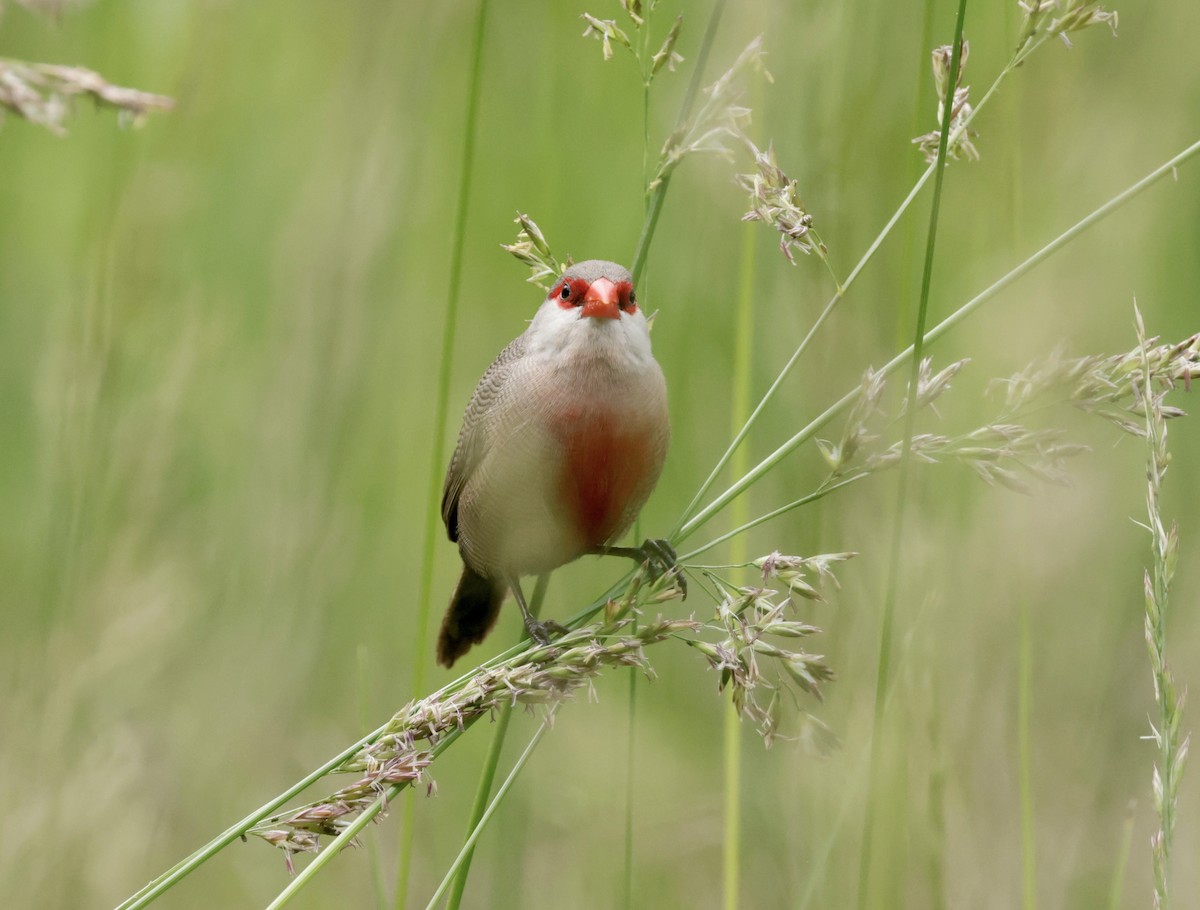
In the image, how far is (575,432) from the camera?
9.09ft

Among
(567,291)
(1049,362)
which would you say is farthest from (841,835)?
(567,291)

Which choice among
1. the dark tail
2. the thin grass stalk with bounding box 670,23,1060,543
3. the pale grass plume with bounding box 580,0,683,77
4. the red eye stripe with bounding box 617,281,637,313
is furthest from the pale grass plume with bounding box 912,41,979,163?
the dark tail

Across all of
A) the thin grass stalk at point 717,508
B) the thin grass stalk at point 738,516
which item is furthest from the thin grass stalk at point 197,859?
the thin grass stalk at point 738,516

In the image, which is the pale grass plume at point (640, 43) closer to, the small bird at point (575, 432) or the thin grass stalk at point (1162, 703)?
the small bird at point (575, 432)

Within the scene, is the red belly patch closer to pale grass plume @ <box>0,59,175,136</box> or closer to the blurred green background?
the blurred green background

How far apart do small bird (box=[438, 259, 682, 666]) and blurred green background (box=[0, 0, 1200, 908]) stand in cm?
39

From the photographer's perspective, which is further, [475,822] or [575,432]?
[575,432]

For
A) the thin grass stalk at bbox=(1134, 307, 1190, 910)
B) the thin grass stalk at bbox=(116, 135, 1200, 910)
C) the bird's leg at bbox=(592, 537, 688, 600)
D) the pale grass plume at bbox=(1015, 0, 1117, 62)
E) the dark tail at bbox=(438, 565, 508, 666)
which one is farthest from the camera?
the dark tail at bbox=(438, 565, 508, 666)

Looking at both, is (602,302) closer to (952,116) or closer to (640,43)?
(640,43)

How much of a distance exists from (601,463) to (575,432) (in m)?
0.09

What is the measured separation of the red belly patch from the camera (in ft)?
8.99

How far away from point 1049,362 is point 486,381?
1557mm

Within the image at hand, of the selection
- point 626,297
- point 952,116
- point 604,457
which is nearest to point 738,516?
point 604,457

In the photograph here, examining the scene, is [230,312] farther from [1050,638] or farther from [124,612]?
[1050,638]
